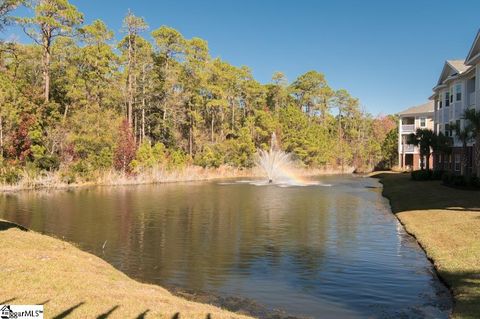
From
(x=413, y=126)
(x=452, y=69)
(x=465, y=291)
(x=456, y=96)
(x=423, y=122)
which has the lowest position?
(x=465, y=291)

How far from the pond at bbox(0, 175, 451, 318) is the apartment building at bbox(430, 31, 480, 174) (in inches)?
549

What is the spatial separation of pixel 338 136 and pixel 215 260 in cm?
8676

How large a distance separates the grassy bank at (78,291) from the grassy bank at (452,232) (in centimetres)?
579

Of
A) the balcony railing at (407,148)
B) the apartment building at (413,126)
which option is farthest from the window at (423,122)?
the balcony railing at (407,148)

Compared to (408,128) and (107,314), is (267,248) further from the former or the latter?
(408,128)

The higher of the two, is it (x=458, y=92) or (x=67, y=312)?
(x=458, y=92)

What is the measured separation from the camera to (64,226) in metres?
20.8

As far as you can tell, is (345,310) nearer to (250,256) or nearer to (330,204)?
(250,256)

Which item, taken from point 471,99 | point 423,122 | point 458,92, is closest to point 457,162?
point 458,92

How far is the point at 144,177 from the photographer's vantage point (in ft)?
158

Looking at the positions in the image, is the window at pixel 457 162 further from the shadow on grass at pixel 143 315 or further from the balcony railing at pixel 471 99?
the shadow on grass at pixel 143 315

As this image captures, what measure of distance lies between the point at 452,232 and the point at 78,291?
44.8 feet

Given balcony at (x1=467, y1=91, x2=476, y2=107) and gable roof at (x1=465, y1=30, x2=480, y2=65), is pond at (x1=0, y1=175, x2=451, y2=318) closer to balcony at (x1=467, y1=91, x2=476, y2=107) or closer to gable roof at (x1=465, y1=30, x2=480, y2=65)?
gable roof at (x1=465, y1=30, x2=480, y2=65)

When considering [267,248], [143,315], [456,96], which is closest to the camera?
[143,315]
